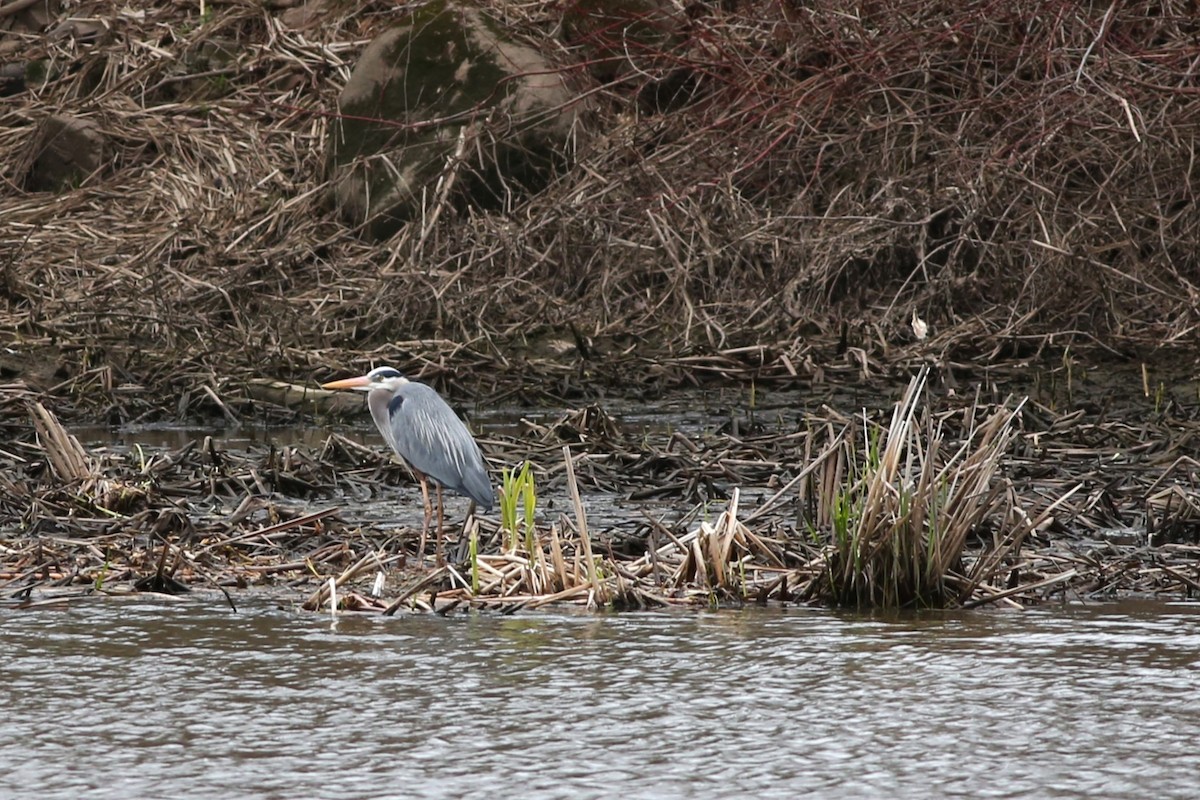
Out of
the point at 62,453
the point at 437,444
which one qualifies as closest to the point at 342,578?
the point at 437,444

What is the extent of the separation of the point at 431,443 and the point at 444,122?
21.5 feet

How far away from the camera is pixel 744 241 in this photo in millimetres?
11680

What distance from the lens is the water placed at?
3.92 m

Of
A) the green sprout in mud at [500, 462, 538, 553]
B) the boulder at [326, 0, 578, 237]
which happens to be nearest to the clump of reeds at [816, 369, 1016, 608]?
the green sprout in mud at [500, 462, 538, 553]

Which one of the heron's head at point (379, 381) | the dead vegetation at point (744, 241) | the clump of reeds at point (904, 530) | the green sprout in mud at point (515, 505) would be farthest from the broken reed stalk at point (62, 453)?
the clump of reeds at point (904, 530)

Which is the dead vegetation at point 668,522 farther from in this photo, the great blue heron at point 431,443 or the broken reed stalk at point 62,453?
the great blue heron at point 431,443

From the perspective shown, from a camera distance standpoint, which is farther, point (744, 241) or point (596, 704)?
point (744, 241)

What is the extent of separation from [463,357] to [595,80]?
3261mm

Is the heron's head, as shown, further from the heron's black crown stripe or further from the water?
the water

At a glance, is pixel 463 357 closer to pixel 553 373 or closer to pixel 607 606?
pixel 553 373

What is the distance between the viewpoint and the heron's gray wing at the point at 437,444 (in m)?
6.71

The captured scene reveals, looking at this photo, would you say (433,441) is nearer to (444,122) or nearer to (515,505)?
(515,505)

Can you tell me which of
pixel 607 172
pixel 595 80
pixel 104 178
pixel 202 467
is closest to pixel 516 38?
pixel 595 80

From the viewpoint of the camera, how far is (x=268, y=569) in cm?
619
